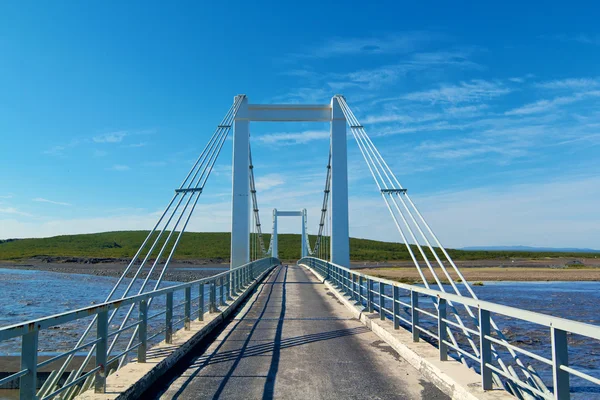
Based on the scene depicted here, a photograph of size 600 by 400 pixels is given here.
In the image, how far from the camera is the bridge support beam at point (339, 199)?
20.2 m

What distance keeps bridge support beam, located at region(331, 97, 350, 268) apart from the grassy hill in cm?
6879

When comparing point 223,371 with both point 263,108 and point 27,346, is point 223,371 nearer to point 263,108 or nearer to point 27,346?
point 27,346

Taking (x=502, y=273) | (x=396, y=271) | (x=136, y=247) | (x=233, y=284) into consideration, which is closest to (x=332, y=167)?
(x=233, y=284)

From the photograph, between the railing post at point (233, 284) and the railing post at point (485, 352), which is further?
the railing post at point (233, 284)

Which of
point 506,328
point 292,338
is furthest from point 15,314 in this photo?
point 506,328

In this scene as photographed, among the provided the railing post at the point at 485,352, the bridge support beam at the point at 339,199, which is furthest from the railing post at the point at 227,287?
the railing post at the point at 485,352

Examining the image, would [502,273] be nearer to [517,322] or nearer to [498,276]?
[498,276]

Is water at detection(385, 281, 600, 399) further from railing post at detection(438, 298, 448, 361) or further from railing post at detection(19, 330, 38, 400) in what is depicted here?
railing post at detection(19, 330, 38, 400)

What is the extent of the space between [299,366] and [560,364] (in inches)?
148

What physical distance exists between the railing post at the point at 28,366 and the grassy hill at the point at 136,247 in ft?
276

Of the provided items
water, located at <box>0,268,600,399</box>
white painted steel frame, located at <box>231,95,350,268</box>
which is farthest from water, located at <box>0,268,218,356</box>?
white painted steel frame, located at <box>231,95,350,268</box>

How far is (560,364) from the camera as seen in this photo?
3703 mm

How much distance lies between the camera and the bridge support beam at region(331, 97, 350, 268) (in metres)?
20.2

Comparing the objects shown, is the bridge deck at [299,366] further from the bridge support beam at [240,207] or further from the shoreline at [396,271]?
the shoreline at [396,271]
